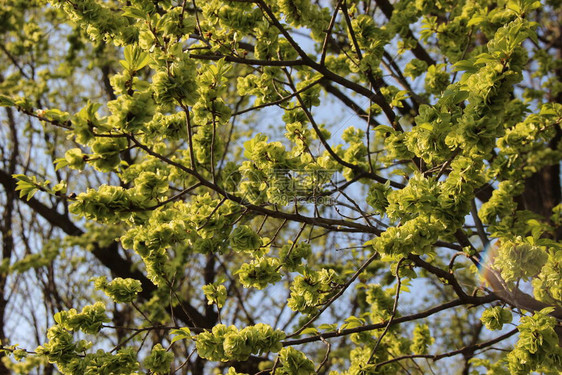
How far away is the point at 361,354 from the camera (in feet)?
14.0

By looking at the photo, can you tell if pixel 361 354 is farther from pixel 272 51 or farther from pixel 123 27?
pixel 123 27

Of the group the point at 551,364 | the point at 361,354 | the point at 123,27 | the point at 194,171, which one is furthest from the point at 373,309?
the point at 123,27

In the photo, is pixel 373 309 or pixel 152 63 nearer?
pixel 152 63

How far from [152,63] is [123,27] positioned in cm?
64

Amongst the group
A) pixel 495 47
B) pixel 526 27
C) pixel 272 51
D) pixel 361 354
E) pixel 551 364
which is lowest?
pixel 551 364

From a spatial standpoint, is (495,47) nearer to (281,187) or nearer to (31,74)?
(281,187)

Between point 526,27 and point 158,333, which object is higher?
point 158,333

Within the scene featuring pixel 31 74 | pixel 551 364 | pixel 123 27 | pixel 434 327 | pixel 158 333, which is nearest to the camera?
pixel 551 364

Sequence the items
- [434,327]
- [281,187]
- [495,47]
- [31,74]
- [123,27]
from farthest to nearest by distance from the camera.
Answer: [434,327]
[31,74]
[281,187]
[123,27]
[495,47]

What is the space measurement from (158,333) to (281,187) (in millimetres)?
4812

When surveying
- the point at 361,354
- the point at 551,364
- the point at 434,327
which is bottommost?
the point at 551,364

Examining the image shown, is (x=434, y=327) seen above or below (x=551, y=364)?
above

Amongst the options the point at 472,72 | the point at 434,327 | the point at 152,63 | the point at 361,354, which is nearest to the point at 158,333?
the point at 361,354

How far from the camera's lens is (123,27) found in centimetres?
263
